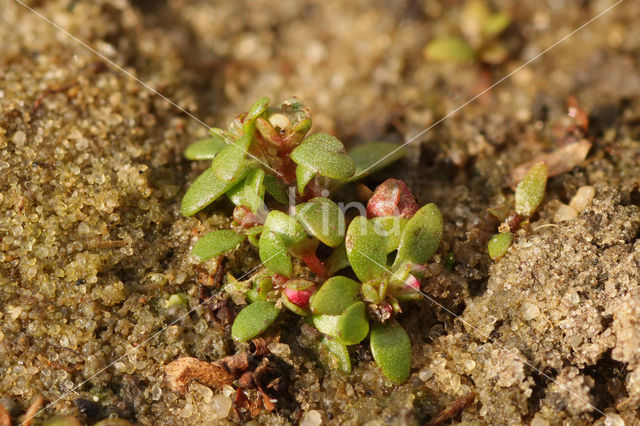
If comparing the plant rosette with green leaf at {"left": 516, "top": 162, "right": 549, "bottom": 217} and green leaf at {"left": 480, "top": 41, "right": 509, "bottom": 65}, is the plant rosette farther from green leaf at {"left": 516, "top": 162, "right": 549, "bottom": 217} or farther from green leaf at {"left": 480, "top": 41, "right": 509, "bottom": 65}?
green leaf at {"left": 480, "top": 41, "right": 509, "bottom": 65}

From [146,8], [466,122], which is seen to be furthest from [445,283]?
[146,8]

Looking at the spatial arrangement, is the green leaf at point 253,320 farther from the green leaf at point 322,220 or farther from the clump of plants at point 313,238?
the green leaf at point 322,220

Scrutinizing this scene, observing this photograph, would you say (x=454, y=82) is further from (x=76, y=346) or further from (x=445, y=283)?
(x=76, y=346)

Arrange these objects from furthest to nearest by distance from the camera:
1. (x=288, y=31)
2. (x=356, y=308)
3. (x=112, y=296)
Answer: (x=288, y=31)
(x=112, y=296)
(x=356, y=308)

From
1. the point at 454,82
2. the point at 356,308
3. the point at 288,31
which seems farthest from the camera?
the point at 288,31

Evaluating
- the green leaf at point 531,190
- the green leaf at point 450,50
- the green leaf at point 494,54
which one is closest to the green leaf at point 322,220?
the green leaf at point 531,190
